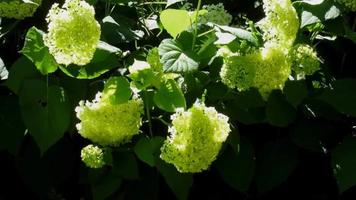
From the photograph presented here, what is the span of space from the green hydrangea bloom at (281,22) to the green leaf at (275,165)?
346mm

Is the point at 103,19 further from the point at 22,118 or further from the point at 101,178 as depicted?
the point at 101,178

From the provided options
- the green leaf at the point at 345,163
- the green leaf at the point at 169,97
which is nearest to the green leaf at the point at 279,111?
the green leaf at the point at 345,163

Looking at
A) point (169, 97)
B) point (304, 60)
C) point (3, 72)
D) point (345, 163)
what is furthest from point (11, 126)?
point (345, 163)

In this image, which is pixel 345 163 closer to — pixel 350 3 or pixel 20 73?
pixel 350 3

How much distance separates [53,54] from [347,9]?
926 mm

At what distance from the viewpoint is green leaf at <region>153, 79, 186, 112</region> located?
1.84 metres

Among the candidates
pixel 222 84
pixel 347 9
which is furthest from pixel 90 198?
pixel 347 9

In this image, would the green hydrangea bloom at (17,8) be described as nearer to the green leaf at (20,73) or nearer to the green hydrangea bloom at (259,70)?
the green leaf at (20,73)

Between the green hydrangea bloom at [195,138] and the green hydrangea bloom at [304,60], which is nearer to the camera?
the green hydrangea bloom at [195,138]

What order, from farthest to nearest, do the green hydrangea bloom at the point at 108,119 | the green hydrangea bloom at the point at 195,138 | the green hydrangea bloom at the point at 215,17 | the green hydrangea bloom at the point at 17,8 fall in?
the green hydrangea bloom at the point at 215,17 → the green hydrangea bloom at the point at 17,8 → the green hydrangea bloom at the point at 108,119 → the green hydrangea bloom at the point at 195,138

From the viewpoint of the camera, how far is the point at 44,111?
198 cm

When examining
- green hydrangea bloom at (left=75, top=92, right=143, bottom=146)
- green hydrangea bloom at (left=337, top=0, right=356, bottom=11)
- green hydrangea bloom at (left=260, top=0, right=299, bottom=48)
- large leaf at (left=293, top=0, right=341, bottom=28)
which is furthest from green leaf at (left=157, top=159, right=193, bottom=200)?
green hydrangea bloom at (left=337, top=0, right=356, bottom=11)

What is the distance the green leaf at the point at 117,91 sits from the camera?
182cm

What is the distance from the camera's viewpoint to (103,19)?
2.21 m
